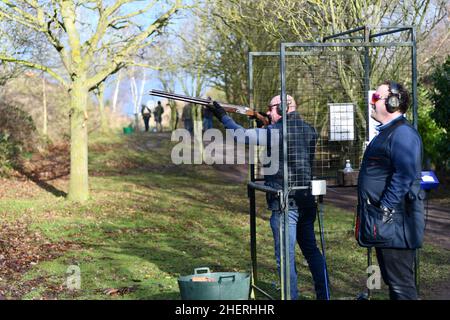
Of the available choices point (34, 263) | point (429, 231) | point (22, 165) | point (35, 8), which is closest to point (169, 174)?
point (22, 165)

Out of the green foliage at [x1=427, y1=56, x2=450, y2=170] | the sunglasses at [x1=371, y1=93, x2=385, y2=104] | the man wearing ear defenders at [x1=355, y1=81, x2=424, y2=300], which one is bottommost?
the man wearing ear defenders at [x1=355, y1=81, x2=424, y2=300]

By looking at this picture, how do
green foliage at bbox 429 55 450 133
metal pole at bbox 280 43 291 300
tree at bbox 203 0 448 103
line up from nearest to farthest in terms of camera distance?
metal pole at bbox 280 43 291 300 < green foliage at bbox 429 55 450 133 < tree at bbox 203 0 448 103

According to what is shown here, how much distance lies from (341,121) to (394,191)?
8.56 feet

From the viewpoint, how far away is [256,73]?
23.4 metres

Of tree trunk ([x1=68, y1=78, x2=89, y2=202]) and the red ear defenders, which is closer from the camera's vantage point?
the red ear defenders

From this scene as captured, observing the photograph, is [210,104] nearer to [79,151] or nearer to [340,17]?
[340,17]

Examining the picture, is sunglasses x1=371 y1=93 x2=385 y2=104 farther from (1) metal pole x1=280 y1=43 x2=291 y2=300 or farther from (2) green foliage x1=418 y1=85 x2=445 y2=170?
(2) green foliage x1=418 y1=85 x2=445 y2=170

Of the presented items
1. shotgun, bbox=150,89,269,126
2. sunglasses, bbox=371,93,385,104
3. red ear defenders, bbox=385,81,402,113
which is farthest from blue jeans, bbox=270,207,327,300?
red ear defenders, bbox=385,81,402,113

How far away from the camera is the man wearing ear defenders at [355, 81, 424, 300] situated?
5.73 meters

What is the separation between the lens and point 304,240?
772cm

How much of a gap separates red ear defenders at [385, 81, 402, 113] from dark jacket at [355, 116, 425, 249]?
0.33ft

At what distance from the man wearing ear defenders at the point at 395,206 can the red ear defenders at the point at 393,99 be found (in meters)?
0.10

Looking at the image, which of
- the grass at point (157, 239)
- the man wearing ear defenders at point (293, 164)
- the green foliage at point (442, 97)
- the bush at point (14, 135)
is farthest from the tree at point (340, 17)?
the bush at point (14, 135)

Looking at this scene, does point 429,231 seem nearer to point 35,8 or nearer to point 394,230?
point 394,230
